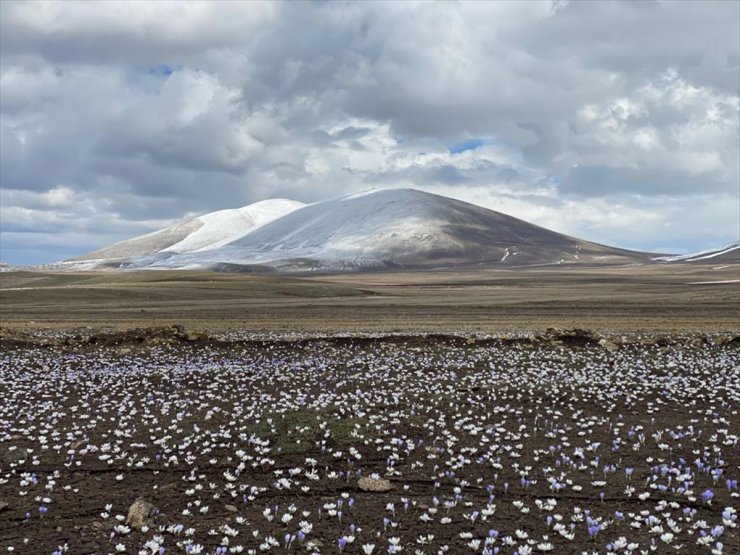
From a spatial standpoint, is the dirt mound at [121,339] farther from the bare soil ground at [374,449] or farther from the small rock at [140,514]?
the small rock at [140,514]

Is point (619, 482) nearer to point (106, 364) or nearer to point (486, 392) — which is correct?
point (486, 392)

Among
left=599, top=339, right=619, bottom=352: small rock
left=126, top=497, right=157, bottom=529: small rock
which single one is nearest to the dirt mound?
left=599, top=339, right=619, bottom=352: small rock

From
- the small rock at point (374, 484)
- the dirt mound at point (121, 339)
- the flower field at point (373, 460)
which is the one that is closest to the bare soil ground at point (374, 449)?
the flower field at point (373, 460)

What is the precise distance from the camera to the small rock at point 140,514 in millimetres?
9656

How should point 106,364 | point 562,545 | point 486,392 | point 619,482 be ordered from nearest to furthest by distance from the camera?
point 562,545, point 619,482, point 486,392, point 106,364

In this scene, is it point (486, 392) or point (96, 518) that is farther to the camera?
point (486, 392)

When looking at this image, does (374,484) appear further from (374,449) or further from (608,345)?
(608,345)

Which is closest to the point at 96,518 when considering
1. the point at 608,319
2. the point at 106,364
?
the point at 106,364

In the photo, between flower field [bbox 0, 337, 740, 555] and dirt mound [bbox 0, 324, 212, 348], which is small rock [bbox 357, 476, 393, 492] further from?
dirt mound [bbox 0, 324, 212, 348]

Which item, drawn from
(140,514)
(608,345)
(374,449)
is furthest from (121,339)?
(140,514)

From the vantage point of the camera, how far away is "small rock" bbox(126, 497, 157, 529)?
9.66 metres

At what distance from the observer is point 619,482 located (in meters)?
11.4

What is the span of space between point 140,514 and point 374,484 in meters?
3.94

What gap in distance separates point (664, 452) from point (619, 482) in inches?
96.5
